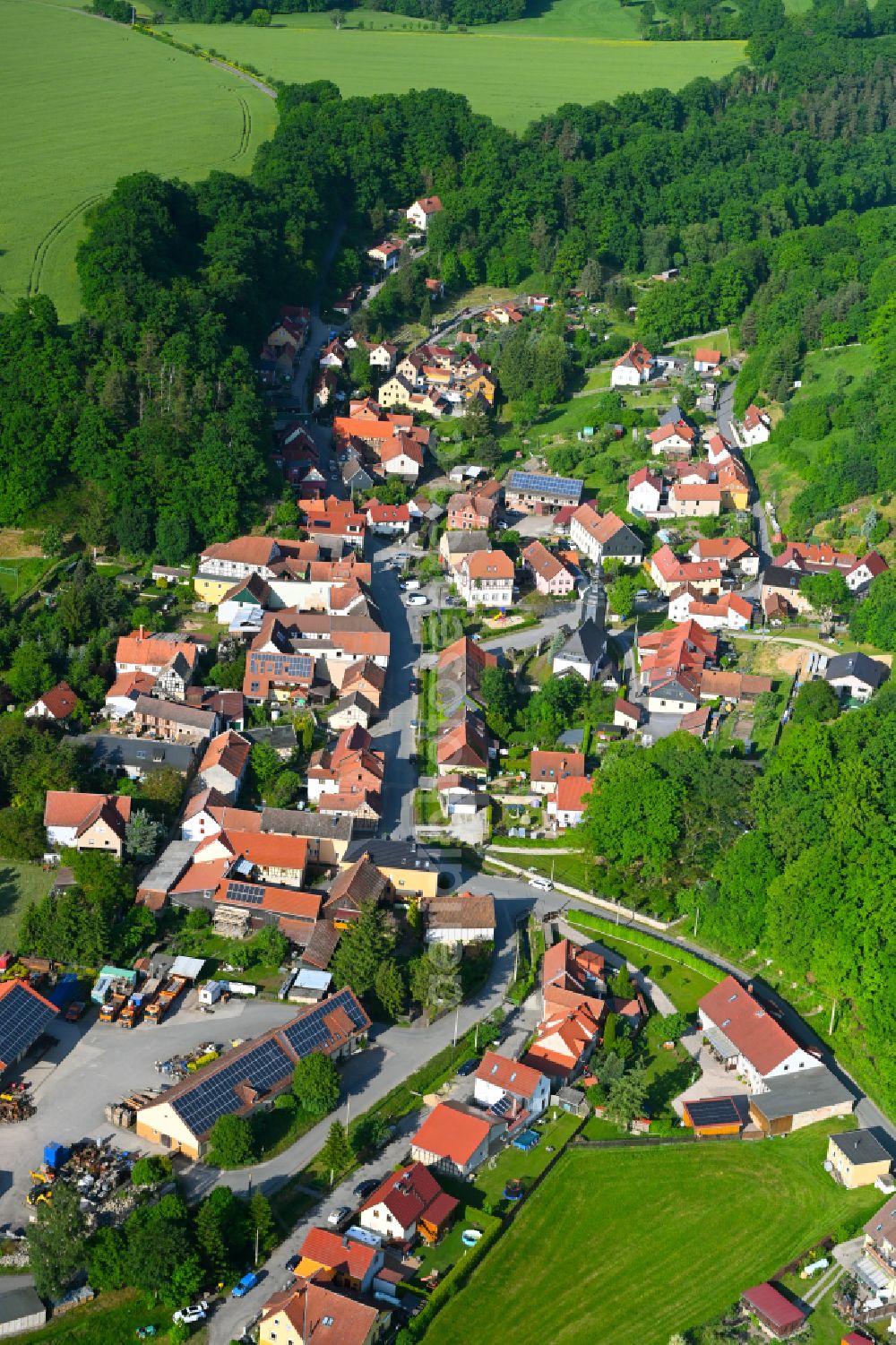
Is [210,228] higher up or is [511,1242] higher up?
[210,228]

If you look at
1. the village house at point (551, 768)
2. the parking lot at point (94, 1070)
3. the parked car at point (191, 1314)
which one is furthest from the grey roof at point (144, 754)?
the parked car at point (191, 1314)

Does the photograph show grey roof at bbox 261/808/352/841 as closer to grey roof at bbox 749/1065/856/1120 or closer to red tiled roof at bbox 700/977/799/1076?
red tiled roof at bbox 700/977/799/1076

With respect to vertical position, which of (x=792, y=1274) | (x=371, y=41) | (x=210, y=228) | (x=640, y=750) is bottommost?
(x=792, y=1274)

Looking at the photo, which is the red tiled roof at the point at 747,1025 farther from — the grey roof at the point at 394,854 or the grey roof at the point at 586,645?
the grey roof at the point at 586,645

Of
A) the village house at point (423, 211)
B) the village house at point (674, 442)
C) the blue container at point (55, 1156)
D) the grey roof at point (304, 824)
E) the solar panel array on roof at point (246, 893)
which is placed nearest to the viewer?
the blue container at point (55, 1156)

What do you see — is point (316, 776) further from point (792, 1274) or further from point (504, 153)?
point (504, 153)

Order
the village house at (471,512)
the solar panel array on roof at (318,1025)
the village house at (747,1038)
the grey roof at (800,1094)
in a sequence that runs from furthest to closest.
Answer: the village house at (471,512)
the village house at (747,1038)
the solar panel array on roof at (318,1025)
the grey roof at (800,1094)

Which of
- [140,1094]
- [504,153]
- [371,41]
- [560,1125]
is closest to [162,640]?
[140,1094]
